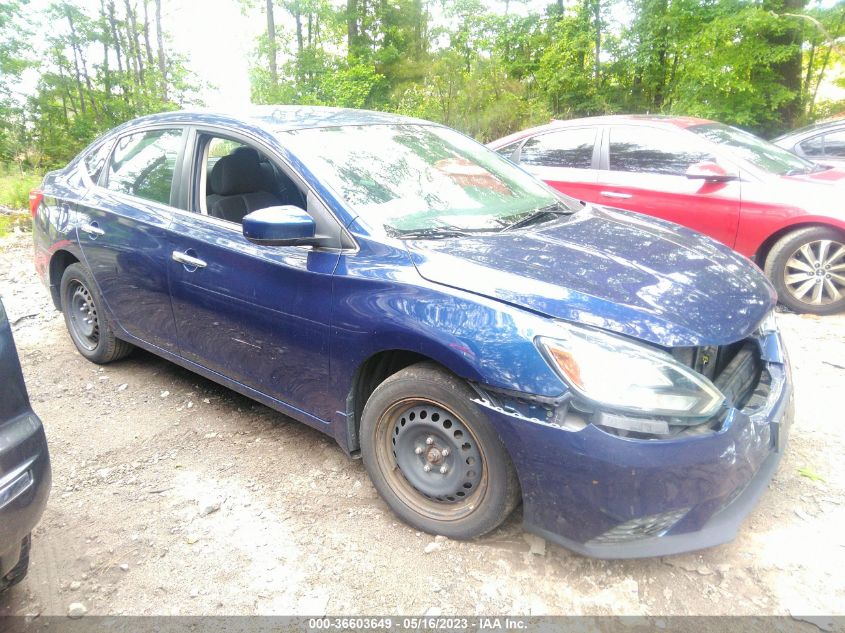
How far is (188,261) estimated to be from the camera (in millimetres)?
3219

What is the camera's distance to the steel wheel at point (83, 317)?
4.24 metres

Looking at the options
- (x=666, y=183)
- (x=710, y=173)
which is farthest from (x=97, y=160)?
(x=710, y=173)

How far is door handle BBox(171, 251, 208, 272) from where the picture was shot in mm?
3166

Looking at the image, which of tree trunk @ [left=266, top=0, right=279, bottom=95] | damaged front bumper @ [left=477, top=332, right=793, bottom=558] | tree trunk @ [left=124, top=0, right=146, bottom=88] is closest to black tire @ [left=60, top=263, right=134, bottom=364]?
damaged front bumper @ [left=477, top=332, right=793, bottom=558]

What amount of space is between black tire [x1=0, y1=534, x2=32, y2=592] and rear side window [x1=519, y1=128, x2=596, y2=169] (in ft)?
17.8

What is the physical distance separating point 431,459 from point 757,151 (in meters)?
4.83

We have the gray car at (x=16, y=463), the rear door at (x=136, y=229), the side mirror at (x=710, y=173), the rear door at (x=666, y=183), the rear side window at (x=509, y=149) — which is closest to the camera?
the gray car at (x=16, y=463)

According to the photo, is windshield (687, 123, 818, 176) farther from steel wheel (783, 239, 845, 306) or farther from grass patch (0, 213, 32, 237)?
grass patch (0, 213, 32, 237)

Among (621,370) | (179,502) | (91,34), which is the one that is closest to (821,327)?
(621,370)

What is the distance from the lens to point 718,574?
2.34 metres

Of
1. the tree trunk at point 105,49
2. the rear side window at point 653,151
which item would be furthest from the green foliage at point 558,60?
the rear side window at point 653,151

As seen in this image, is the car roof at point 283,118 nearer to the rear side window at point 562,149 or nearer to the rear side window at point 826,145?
the rear side window at point 562,149

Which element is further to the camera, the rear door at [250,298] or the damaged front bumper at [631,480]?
the rear door at [250,298]

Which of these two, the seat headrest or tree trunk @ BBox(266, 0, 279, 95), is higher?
tree trunk @ BBox(266, 0, 279, 95)
